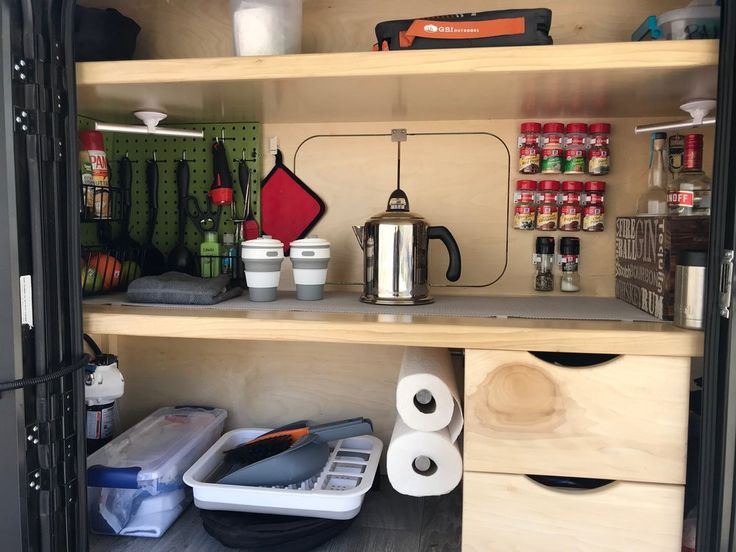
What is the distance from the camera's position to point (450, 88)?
1.04 meters

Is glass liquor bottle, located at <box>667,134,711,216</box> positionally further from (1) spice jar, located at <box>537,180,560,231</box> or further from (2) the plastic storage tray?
(2) the plastic storage tray

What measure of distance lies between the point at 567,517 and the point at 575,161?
72 cm

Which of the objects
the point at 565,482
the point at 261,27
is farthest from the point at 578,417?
the point at 261,27

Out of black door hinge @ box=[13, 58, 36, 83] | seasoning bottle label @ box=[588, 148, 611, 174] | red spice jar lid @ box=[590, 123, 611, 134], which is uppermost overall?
black door hinge @ box=[13, 58, 36, 83]

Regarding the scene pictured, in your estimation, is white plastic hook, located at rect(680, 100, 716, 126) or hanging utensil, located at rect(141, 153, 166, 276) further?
hanging utensil, located at rect(141, 153, 166, 276)

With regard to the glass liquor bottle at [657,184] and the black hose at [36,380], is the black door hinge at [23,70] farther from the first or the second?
the glass liquor bottle at [657,184]

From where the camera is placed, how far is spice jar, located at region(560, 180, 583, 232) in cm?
128

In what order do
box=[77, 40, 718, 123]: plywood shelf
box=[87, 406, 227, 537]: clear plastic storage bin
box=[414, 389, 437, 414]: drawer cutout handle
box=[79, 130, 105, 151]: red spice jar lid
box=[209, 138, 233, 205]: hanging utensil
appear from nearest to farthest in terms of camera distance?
box=[77, 40, 718, 123]: plywood shelf
box=[414, 389, 437, 414]: drawer cutout handle
box=[87, 406, 227, 537]: clear plastic storage bin
box=[79, 130, 105, 151]: red spice jar lid
box=[209, 138, 233, 205]: hanging utensil

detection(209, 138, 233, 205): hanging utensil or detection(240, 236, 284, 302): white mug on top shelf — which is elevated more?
detection(209, 138, 233, 205): hanging utensil

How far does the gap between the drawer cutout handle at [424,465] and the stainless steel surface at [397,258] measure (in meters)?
0.30

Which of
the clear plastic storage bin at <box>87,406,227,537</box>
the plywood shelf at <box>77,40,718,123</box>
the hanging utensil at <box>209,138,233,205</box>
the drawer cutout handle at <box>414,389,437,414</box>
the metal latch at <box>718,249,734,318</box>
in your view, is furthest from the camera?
the hanging utensil at <box>209,138,233,205</box>

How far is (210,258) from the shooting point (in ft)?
4.46

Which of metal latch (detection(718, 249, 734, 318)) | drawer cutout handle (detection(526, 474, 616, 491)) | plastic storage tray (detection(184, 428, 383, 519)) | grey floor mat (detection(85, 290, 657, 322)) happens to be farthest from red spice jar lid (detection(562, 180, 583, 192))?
plastic storage tray (detection(184, 428, 383, 519))

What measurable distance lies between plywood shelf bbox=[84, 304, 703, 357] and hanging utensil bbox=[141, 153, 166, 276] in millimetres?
359
